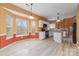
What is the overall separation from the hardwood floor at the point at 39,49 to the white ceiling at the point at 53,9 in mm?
506

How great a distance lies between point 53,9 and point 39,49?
84cm

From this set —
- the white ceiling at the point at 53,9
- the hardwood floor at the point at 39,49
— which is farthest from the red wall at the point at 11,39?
the white ceiling at the point at 53,9

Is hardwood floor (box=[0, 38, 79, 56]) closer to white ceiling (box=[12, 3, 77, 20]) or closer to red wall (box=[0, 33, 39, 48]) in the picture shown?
red wall (box=[0, 33, 39, 48])

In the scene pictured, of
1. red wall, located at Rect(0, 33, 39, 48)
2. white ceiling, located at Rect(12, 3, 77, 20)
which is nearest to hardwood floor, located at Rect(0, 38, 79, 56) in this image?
red wall, located at Rect(0, 33, 39, 48)

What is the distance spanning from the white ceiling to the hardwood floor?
51 cm

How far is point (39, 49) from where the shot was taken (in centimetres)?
206

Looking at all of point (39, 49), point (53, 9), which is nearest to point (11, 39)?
point (39, 49)

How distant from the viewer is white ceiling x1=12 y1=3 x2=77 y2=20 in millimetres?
1999

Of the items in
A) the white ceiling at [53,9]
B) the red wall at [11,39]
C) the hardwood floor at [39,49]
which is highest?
the white ceiling at [53,9]

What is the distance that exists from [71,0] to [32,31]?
38.3 inches

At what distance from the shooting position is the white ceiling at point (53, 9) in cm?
200

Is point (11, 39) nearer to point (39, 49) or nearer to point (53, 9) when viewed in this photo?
point (39, 49)

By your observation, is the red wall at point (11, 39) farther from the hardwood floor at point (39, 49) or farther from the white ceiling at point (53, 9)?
the white ceiling at point (53, 9)

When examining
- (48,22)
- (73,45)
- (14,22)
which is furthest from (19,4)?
(73,45)
